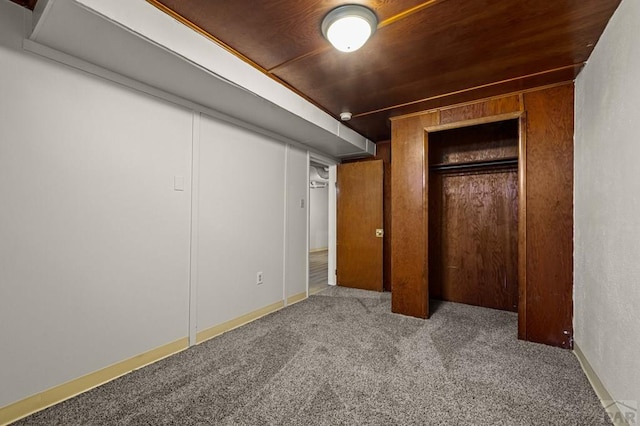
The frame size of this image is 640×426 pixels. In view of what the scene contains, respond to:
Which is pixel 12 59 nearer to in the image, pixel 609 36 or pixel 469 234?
pixel 609 36

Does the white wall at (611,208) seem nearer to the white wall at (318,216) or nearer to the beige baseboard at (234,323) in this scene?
the beige baseboard at (234,323)

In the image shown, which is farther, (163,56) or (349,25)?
(163,56)

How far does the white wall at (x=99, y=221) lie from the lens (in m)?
1.54

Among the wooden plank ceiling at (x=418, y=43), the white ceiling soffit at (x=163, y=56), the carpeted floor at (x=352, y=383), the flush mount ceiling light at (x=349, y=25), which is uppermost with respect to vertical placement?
the wooden plank ceiling at (x=418, y=43)

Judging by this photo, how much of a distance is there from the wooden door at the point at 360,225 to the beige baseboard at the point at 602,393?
234cm

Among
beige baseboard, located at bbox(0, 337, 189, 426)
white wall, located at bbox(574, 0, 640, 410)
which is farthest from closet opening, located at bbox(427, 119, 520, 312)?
beige baseboard, located at bbox(0, 337, 189, 426)

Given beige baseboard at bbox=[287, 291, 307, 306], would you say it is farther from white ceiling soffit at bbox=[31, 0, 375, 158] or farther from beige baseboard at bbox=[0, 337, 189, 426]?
white ceiling soffit at bbox=[31, 0, 375, 158]

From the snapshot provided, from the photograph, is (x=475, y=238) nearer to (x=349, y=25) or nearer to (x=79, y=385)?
(x=349, y=25)

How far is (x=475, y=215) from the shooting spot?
11.5 ft

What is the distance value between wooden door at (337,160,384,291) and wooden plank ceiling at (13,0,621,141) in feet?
5.59

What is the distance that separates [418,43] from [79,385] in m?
3.13

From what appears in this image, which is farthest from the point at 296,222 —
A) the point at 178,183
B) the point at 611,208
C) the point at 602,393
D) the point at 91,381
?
the point at 602,393

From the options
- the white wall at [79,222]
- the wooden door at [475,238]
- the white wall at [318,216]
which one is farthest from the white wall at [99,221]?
the white wall at [318,216]

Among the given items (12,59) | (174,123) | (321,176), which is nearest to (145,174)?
(174,123)
